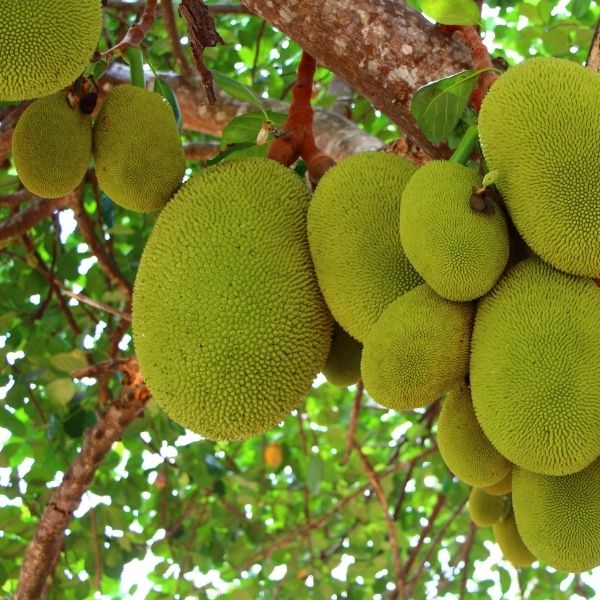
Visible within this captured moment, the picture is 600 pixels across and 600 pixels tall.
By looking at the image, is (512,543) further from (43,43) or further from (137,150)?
(43,43)

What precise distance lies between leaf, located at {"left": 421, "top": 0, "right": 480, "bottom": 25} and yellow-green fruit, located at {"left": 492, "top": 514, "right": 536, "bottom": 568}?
76cm

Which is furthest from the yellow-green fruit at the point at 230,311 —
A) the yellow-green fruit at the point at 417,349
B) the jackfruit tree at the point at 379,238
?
the yellow-green fruit at the point at 417,349

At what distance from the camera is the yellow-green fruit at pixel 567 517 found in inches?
34.5

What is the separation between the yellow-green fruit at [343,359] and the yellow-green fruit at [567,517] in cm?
32

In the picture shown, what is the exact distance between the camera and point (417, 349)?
2.82 feet

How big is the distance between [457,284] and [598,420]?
20 centimetres

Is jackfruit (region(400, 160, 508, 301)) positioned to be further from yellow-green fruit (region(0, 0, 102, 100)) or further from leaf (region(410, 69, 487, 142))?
yellow-green fruit (region(0, 0, 102, 100))

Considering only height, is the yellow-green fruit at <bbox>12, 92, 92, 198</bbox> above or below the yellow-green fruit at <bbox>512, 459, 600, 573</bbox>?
above

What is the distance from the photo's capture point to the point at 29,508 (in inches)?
85.1

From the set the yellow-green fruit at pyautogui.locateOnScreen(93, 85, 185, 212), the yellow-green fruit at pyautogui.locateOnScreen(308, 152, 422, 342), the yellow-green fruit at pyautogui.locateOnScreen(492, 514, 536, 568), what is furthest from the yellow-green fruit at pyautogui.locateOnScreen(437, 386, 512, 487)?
the yellow-green fruit at pyautogui.locateOnScreen(93, 85, 185, 212)

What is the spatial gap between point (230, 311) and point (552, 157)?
1.36ft

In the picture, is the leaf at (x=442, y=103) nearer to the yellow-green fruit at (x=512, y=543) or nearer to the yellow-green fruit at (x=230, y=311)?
the yellow-green fruit at (x=230, y=311)

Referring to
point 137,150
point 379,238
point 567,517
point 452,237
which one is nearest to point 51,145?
point 137,150

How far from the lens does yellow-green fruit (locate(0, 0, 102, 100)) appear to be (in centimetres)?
90
